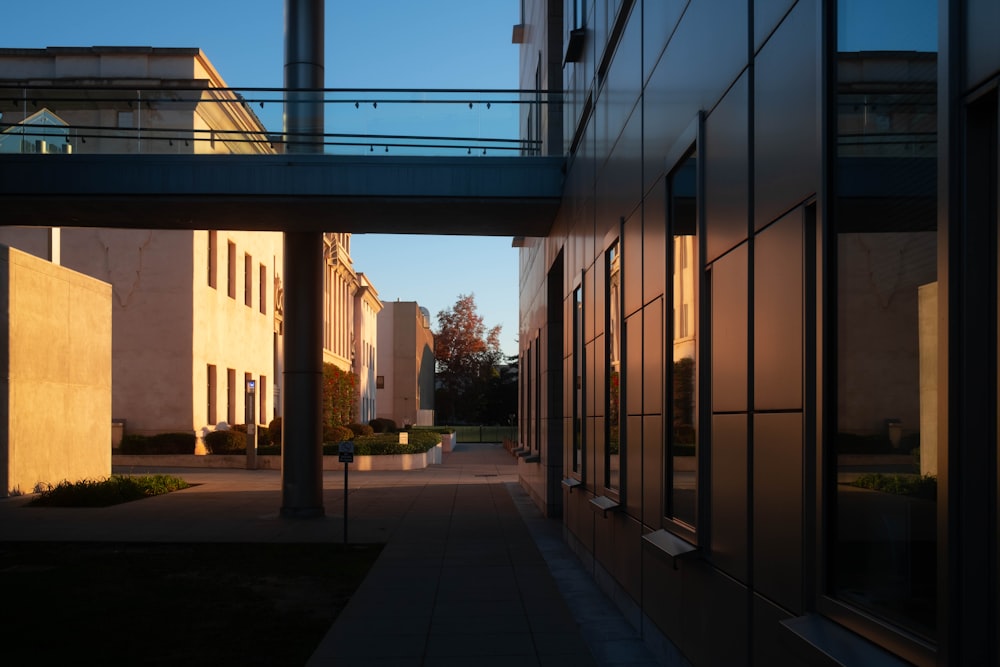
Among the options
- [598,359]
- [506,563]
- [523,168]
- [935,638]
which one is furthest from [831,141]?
[523,168]

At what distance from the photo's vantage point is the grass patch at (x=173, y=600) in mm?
9055

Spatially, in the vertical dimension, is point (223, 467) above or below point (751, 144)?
below

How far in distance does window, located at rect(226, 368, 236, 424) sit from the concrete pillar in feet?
71.3

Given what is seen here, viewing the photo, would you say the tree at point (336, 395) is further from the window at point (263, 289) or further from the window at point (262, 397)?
the window at point (263, 289)

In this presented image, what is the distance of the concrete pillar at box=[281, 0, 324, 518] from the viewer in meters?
20.2

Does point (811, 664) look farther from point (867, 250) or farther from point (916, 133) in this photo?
point (916, 133)

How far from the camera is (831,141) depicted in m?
5.08

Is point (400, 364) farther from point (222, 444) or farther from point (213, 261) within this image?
point (222, 444)

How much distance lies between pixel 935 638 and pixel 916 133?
6.17 feet

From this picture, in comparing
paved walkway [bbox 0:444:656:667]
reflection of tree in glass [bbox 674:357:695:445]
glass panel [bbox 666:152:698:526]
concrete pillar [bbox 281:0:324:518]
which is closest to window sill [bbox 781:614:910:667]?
glass panel [bbox 666:152:698:526]

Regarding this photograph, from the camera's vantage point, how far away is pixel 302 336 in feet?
66.8

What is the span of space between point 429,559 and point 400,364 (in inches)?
3021

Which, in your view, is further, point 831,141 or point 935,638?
point 831,141

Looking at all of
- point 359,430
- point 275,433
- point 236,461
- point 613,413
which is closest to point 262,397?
point 359,430
